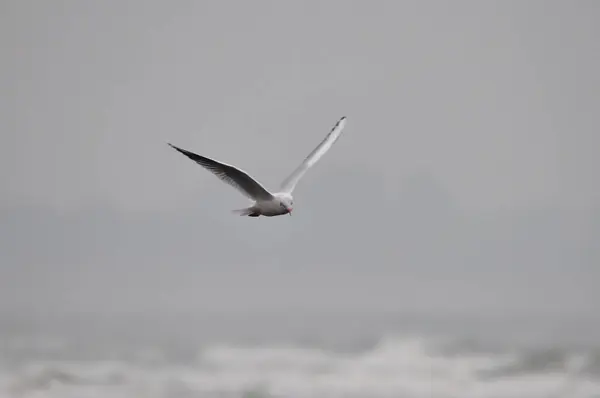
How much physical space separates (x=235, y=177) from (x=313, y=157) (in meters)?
5.10

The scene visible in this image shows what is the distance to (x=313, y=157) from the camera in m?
30.5

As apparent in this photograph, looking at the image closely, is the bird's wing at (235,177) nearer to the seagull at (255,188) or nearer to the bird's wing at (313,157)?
the seagull at (255,188)

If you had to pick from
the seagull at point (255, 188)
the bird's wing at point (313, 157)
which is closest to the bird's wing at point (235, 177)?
the seagull at point (255, 188)

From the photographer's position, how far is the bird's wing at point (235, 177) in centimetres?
2467

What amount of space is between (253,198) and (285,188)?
203 centimetres

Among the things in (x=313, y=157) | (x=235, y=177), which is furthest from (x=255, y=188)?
(x=313, y=157)

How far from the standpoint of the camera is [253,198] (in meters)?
26.8

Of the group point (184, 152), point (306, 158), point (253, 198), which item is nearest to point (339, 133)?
point (306, 158)

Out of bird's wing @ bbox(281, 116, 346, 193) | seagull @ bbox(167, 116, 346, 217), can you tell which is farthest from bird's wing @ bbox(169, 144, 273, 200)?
bird's wing @ bbox(281, 116, 346, 193)

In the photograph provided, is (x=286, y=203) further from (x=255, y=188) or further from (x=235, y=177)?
(x=235, y=177)

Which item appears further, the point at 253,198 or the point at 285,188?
the point at 285,188

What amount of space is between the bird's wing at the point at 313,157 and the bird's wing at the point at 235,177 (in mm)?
1913

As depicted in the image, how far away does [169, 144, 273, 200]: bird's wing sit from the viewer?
2467 cm

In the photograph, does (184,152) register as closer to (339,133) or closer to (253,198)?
(253,198)
